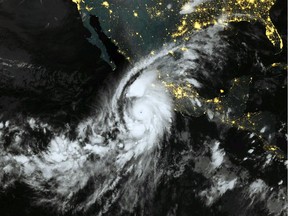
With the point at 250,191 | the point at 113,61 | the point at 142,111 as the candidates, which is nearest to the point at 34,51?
the point at 113,61

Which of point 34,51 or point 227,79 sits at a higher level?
point 34,51

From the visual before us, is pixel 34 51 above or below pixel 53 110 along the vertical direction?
above

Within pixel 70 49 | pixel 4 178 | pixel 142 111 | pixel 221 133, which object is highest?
pixel 70 49

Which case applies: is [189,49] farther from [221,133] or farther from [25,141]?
[25,141]

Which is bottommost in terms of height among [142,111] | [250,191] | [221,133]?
[250,191]

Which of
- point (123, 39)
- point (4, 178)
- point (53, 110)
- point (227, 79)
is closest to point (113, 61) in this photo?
point (123, 39)

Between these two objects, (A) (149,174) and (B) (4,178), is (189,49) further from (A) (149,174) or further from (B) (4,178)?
(B) (4,178)
